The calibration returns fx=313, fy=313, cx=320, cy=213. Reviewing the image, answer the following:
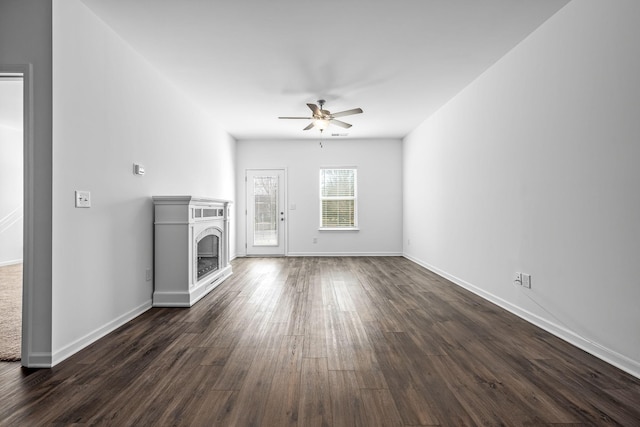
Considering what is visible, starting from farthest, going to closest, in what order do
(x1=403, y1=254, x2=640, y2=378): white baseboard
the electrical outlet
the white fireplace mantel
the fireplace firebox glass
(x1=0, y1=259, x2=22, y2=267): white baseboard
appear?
(x1=0, y1=259, x2=22, y2=267): white baseboard < the fireplace firebox glass < the white fireplace mantel < the electrical outlet < (x1=403, y1=254, x2=640, y2=378): white baseboard

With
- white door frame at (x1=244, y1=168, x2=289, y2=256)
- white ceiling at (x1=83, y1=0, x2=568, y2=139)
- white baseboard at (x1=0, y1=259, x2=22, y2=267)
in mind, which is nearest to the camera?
white ceiling at (x1=83, y1=0, x2=568, y2=139)

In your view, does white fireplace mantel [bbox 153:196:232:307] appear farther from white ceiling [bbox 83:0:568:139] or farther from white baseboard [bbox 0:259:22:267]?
white baseboard [bbox 0:259:22:267]

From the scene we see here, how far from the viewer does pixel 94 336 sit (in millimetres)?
2512

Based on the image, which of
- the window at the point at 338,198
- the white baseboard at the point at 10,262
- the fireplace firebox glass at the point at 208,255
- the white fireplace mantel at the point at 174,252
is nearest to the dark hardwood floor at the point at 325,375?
Answer: the white fireplace mantel at the point at 174,252

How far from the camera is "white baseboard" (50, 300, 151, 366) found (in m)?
2.17

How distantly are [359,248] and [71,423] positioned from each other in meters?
6.14

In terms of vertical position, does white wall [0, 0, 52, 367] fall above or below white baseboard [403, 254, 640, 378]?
above

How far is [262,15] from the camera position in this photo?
8.73 ft

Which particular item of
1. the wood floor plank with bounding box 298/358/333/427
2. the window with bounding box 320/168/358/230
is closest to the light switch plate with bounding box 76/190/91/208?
the wood floor plank with bounding box 298/358/333/427

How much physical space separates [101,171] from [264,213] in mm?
4650

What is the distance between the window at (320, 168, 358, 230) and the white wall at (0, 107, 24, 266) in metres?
6.45

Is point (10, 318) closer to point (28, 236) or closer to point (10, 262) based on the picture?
point (28, 236)

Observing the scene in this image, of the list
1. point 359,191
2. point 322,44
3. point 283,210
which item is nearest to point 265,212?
point 283,210

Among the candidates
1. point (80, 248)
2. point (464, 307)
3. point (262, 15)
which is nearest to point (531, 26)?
point (262, 15)
